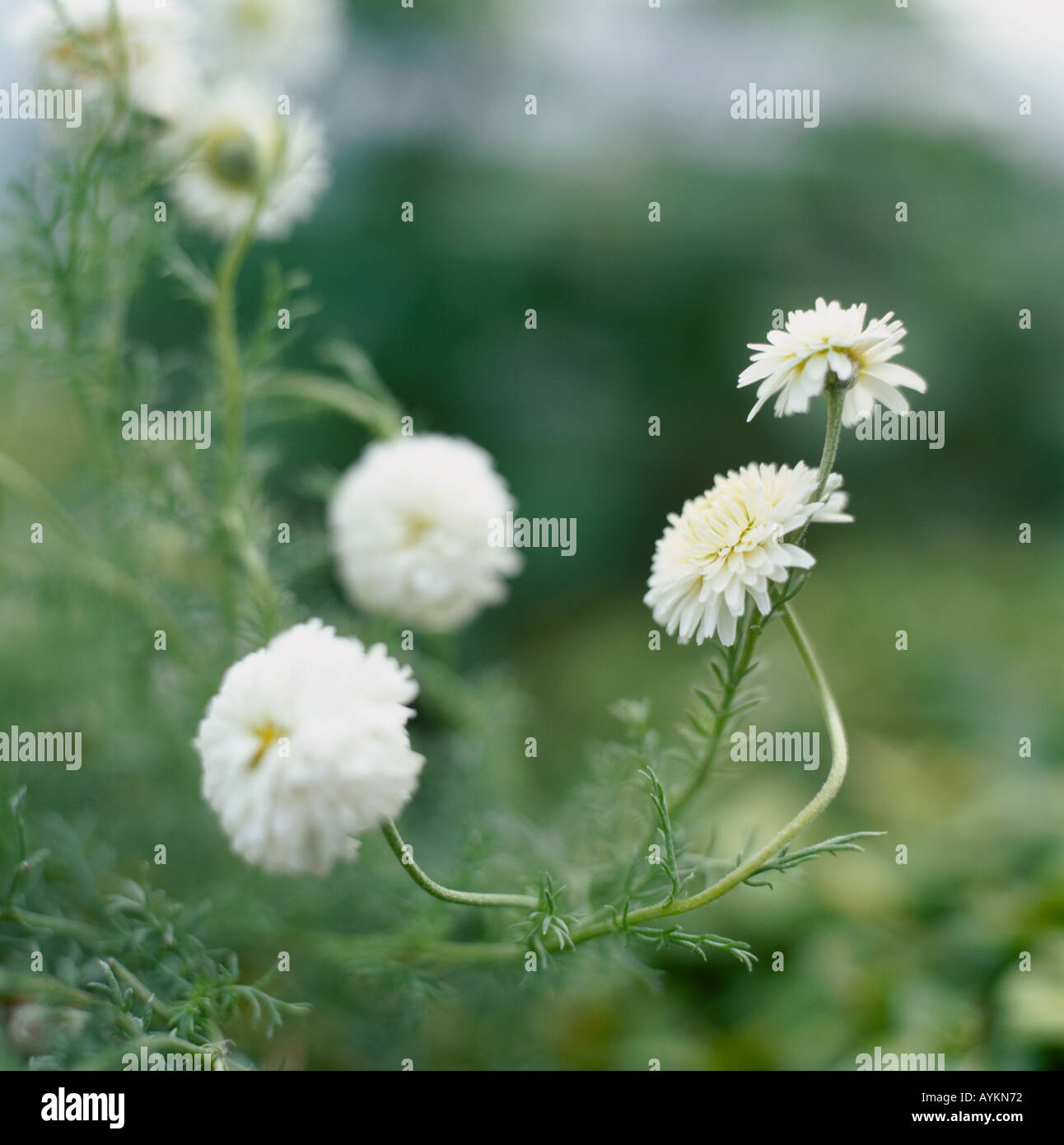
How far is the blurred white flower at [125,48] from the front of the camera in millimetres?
646

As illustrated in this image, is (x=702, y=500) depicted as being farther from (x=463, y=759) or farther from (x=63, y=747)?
(x=63, y=747)

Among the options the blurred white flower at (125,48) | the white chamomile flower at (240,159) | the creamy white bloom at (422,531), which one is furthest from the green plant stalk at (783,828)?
the blurred white flower at (125,48)

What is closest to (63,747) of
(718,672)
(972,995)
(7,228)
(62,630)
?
(62,630)

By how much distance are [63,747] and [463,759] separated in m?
0.39

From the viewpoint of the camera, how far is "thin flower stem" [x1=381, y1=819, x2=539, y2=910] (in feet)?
1.26

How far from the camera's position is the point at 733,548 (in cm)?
43

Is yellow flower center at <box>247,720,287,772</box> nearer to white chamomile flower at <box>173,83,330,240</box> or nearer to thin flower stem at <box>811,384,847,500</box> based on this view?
thin flower stem at <box>811,384,847,500</box>

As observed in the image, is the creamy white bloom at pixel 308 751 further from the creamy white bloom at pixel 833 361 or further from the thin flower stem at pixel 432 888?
the creamy white bloom at pixel 833 361

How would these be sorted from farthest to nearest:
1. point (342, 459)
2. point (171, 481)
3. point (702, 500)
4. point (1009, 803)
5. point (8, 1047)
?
point (342, 459) < point (1009, 803) < point (171, 481) < point (8, 1047) < point (702, 500)

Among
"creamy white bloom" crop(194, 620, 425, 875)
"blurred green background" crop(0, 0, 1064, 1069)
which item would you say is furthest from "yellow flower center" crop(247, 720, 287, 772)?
"blurred green background" crop(0, 0, 1064, 1069)

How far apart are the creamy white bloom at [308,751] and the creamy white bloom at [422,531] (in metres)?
0.24

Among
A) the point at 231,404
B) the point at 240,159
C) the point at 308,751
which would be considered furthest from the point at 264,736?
the point at 240,159

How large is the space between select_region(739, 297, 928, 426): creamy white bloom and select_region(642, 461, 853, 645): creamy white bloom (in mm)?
37

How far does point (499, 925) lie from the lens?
0.64 m
